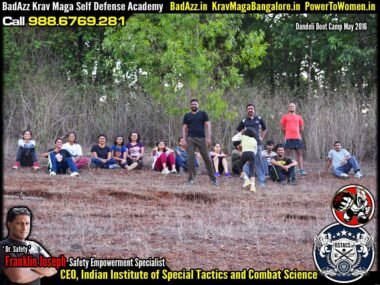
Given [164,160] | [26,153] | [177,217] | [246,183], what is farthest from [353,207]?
[26,153]

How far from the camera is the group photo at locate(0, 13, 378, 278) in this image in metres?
7.21

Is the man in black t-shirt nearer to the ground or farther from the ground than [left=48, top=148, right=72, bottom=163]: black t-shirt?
nearer to the ground

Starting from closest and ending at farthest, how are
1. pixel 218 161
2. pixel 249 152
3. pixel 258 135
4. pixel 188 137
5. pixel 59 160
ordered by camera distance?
pixel 249 152 < pixel 188 137 < pixel 258 135 < pixel 59 160 < pixel 218 161

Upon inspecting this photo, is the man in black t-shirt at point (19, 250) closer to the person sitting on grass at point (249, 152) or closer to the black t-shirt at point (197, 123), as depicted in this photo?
the person sitting on grass at point (249, 152)

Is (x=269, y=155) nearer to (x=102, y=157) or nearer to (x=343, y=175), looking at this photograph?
(x=343, y=175)

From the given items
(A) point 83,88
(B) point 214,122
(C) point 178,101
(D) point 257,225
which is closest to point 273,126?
(B) point 214,122

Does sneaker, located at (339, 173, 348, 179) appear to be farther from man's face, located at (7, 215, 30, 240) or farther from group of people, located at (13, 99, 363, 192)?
man's face, located at (7, 215, 30, 240)

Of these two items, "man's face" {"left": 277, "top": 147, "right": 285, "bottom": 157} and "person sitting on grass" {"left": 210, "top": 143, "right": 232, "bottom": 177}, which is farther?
"person sitting on grass" {"left": 210, "top": 143, "right": 232, "bottom": 177}

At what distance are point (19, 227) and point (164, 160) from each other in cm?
715

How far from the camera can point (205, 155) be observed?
1080 centimetres

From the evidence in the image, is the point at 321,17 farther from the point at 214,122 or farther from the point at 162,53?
the point at 214,122

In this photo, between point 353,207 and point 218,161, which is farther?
point 218,161

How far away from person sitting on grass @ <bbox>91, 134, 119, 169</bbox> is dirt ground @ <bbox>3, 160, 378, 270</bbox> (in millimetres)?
526

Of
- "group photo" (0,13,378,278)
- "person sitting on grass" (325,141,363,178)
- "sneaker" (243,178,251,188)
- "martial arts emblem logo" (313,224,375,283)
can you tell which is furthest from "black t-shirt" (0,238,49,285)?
"person sitting on grass" (325,141,363,178)
